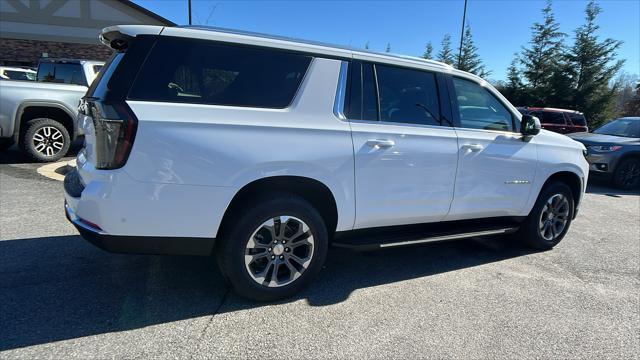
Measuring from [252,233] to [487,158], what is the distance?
7.93ft

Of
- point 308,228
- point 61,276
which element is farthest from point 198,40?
point 61,276

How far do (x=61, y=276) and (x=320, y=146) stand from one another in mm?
2351

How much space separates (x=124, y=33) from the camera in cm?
285

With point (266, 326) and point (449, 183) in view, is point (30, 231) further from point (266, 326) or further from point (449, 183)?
point (449, 183)

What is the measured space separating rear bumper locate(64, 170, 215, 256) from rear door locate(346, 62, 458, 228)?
1.28 meters

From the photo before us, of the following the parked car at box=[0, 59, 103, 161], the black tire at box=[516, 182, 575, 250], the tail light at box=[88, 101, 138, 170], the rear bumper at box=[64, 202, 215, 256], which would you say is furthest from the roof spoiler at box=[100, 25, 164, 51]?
the parked car at box=[0, 59, 103, 161]

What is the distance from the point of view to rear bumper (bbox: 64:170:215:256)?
9.07ft

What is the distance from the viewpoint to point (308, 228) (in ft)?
10.7

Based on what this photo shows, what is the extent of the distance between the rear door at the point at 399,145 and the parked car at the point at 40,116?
21.1 ft

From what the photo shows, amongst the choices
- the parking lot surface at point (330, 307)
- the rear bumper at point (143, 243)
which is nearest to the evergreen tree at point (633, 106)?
the parking lot surface at point (330, 307)

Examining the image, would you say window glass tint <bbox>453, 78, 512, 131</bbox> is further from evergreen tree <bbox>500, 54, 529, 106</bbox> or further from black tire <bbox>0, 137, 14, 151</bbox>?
evergreen tree <bbox>500, 54, 529, 106</bbox>

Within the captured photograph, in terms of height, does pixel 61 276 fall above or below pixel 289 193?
below

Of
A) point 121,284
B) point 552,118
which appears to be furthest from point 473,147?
Result: point 552,118

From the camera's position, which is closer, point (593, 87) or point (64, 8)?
point (64, 8)
